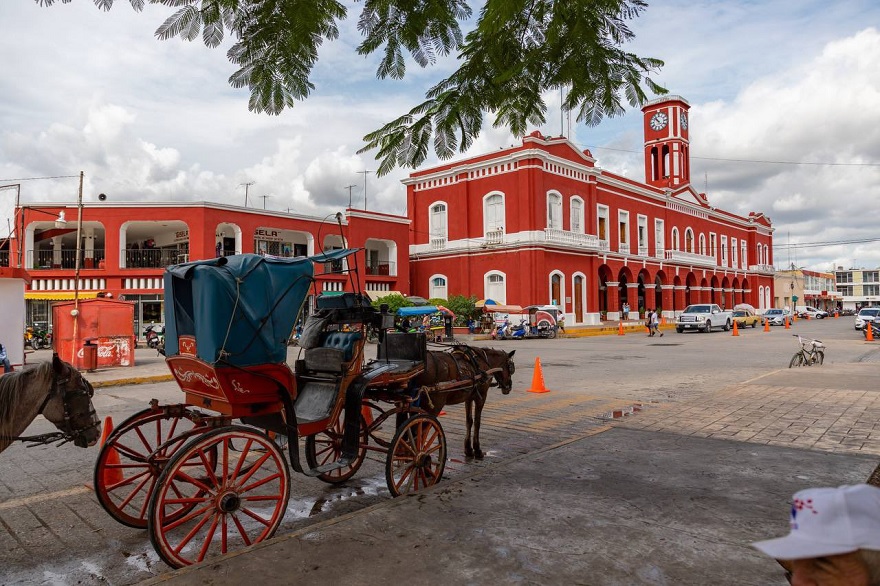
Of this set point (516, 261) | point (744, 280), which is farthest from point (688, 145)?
point (516, 261)

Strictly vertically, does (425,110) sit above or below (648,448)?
above

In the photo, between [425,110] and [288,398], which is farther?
[425,110]

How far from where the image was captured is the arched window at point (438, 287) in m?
38.6

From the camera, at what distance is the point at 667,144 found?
171 feet

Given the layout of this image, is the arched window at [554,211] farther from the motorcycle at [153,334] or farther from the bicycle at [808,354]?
the motorcycle at [153,334]

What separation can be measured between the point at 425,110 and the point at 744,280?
6506 cm

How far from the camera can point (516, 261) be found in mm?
34844

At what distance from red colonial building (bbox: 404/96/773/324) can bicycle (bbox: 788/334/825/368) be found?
52.7 ft

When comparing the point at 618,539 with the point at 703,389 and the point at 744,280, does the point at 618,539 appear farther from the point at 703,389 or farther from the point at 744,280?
the point at 744,280

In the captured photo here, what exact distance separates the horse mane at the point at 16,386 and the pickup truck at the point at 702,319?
36.0 meters

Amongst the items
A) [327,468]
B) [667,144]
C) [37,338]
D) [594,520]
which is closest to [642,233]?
[667,144]

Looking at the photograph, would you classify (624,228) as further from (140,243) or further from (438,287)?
(140,243)

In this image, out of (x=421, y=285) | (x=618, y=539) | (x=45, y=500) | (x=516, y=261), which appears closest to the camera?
(x=618, y=539)

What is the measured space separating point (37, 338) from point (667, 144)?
48398mm
